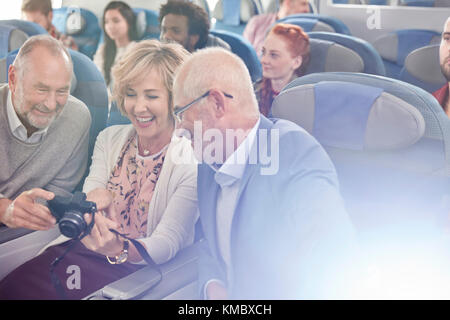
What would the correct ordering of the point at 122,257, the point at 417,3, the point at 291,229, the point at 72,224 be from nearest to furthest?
the point at 291,229 → the point at 72,224 → the point at 122,257 → the point at 417,3

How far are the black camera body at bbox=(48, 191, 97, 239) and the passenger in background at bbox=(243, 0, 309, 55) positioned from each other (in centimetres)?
148

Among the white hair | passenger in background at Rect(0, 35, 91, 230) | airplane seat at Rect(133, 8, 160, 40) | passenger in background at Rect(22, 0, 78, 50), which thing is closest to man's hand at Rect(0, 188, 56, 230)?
passenger in background at Rect(0, 35, 91, 230)

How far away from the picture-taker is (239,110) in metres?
1.16

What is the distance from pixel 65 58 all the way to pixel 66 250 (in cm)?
56

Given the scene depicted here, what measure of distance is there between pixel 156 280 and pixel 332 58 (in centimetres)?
100

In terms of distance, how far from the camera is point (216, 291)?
125 centimetres

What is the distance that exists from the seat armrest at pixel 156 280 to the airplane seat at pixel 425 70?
2.63 feet

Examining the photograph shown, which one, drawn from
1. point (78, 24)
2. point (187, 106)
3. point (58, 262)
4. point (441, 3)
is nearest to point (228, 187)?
point (187, 106)

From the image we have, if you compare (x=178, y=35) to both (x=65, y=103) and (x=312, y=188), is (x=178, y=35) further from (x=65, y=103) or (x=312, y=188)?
(x=312, y=188)

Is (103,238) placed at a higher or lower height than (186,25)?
lower

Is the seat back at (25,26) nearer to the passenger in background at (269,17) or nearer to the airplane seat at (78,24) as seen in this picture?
the airplane seat at (78,24)

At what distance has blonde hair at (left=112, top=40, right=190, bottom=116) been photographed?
1291 millimetres

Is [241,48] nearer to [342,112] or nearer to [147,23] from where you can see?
[147,23]

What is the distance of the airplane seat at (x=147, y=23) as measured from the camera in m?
1.74
